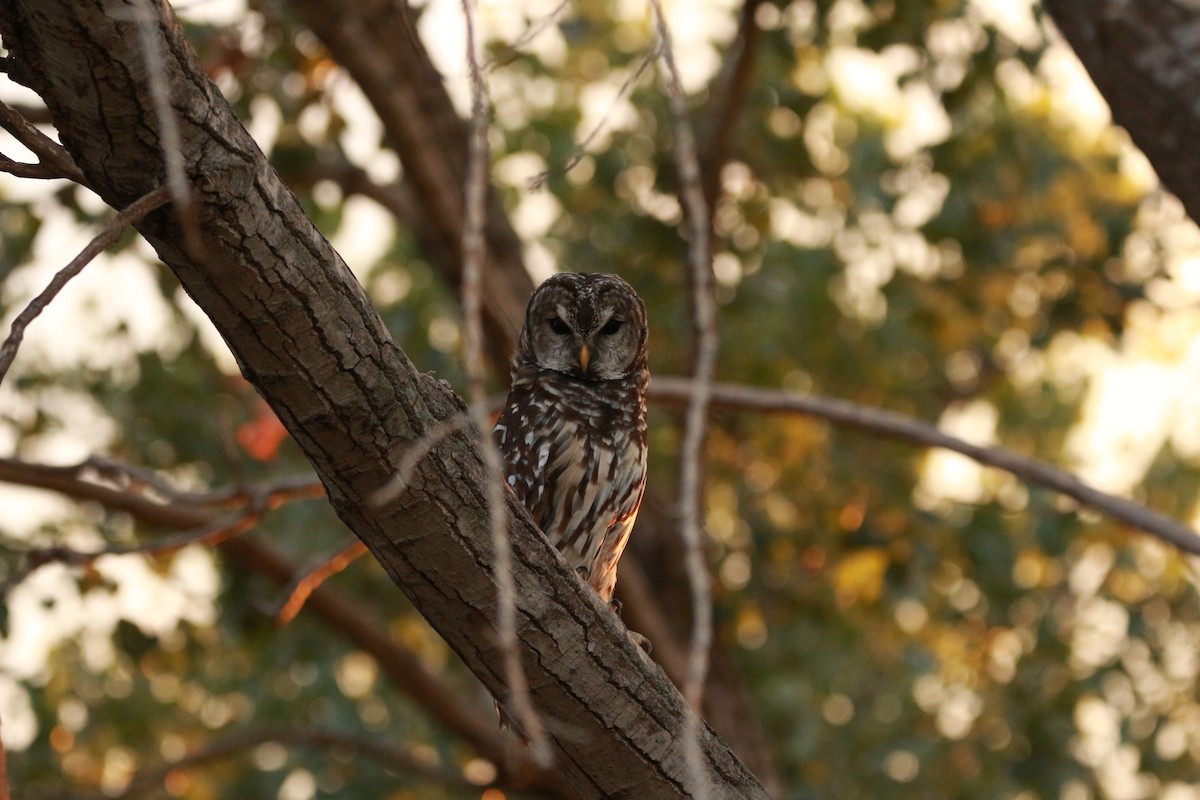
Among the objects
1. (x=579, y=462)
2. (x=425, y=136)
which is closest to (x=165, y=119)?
(x=579, y=462)

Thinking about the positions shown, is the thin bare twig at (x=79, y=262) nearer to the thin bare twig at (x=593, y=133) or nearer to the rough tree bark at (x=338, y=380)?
the rough tree bark at (x=338, y=380)

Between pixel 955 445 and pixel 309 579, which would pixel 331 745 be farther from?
pixel 955 445

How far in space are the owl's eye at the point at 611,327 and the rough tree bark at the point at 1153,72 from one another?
1415 mm

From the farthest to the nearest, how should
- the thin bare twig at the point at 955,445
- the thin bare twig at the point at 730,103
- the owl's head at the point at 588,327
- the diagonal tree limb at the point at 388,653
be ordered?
the thin bare twig at the point at 730,103
the diagonal tree limb at the point at 388,653
the owl's head at the point at 588,327
the thin bare twig at the point at 955,445

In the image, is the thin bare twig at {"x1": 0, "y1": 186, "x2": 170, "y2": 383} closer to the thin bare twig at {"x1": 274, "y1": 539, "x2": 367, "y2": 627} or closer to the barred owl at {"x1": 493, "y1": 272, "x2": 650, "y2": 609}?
the thin bare twig at {"x1": 274, "y1": 539, "x2": 367, "y2": 627}

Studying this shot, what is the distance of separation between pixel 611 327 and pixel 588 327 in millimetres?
99

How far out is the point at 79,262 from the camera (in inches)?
72.4

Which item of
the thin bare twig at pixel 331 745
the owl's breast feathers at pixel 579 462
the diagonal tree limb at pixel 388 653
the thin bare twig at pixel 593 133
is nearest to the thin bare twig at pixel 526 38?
the thin bare twig at pixel 593 133

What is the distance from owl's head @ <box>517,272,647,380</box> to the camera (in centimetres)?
411

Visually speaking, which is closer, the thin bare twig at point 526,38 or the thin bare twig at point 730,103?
the thin bare twig at point 526,38

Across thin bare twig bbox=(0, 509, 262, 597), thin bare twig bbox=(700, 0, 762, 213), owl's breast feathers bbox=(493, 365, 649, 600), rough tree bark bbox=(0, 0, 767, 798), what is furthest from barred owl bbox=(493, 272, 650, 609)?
thin bare twig bbox=(700, 0, 762, 213)

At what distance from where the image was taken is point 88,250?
184cm

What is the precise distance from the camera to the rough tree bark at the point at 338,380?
181 centimetres

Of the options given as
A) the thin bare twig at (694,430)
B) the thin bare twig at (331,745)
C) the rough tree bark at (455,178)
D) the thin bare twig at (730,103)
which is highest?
the thin bare twig at (730,103)
